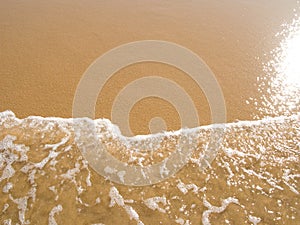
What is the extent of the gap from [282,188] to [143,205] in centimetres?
132

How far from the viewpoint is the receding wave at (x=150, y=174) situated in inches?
90.7

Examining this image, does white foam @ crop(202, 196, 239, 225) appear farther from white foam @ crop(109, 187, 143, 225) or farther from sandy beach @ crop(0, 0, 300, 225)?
white foam @ crop(109, 187, 143, 225)

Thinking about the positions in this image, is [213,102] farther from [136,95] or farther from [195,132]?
[136,95]

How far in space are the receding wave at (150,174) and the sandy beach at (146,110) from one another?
0.01m

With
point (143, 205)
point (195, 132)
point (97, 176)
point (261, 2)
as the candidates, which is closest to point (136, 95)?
point (195, 132)

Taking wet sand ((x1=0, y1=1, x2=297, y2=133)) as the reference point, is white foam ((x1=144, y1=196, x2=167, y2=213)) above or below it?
below

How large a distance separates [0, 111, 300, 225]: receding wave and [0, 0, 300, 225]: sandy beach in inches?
0.4

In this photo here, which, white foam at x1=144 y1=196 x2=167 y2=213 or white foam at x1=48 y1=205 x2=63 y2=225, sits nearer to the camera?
white foam at x1=48 y1=205 x2=63 y2=225

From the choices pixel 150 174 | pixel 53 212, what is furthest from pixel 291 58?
pixel 53 212

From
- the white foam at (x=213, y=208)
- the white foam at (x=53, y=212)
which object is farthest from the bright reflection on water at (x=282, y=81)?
the white foam at (x=53, y=212)

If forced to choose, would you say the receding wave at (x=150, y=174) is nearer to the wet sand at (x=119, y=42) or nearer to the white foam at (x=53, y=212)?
the white foam at (x=53, y=212)

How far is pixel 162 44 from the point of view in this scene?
3943 millimetres

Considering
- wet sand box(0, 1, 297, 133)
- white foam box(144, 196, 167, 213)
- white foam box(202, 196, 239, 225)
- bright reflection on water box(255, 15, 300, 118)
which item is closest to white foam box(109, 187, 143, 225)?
white foam box(144, 196, 167, 213)

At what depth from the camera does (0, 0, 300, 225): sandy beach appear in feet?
7.72
